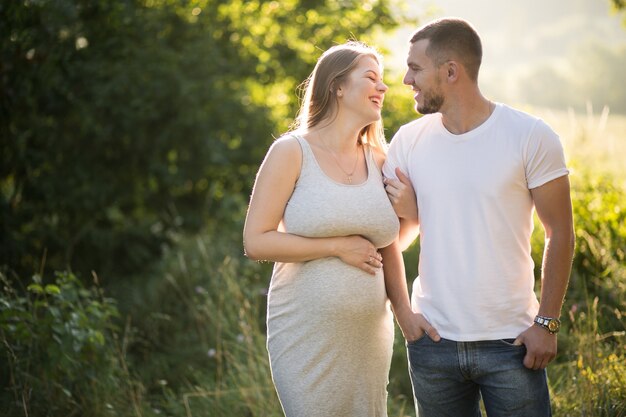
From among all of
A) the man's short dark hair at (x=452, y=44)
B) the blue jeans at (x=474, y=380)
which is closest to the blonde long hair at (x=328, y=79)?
the man's short dark hair at (x=452, y=44)

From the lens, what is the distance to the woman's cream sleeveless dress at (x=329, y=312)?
9.43 ft

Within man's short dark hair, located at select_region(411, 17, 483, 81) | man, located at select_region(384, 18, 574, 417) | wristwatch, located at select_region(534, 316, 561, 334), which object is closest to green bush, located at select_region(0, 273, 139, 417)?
man, located at select_region(384, 18, 574, 417)

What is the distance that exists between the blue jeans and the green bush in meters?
2.01

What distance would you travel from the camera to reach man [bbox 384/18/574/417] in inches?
102

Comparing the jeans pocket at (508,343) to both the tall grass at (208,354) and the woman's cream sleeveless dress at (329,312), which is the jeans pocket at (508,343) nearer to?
the woman's cream sleeveless dress at (329,312)

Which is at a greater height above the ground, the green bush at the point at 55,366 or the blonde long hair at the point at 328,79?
the blonde long hair at the point at 328,79

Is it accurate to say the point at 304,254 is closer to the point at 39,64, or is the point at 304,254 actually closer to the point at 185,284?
the point at 185,284

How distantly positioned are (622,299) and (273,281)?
2576mm

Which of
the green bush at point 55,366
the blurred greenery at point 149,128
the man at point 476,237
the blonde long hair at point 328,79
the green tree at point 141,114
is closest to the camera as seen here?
the man at point 476,237

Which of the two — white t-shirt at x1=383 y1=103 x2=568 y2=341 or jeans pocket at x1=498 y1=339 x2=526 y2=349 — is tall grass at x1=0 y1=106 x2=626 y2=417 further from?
white t-shirt at x1=383 y1=103 x2=568 y2=341

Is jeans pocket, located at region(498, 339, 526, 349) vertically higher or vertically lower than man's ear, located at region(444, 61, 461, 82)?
lower

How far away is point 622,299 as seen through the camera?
4.47 metres

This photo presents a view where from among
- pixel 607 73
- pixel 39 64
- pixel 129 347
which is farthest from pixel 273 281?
pixel 607 73

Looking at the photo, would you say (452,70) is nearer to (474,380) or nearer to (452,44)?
(452,44)
